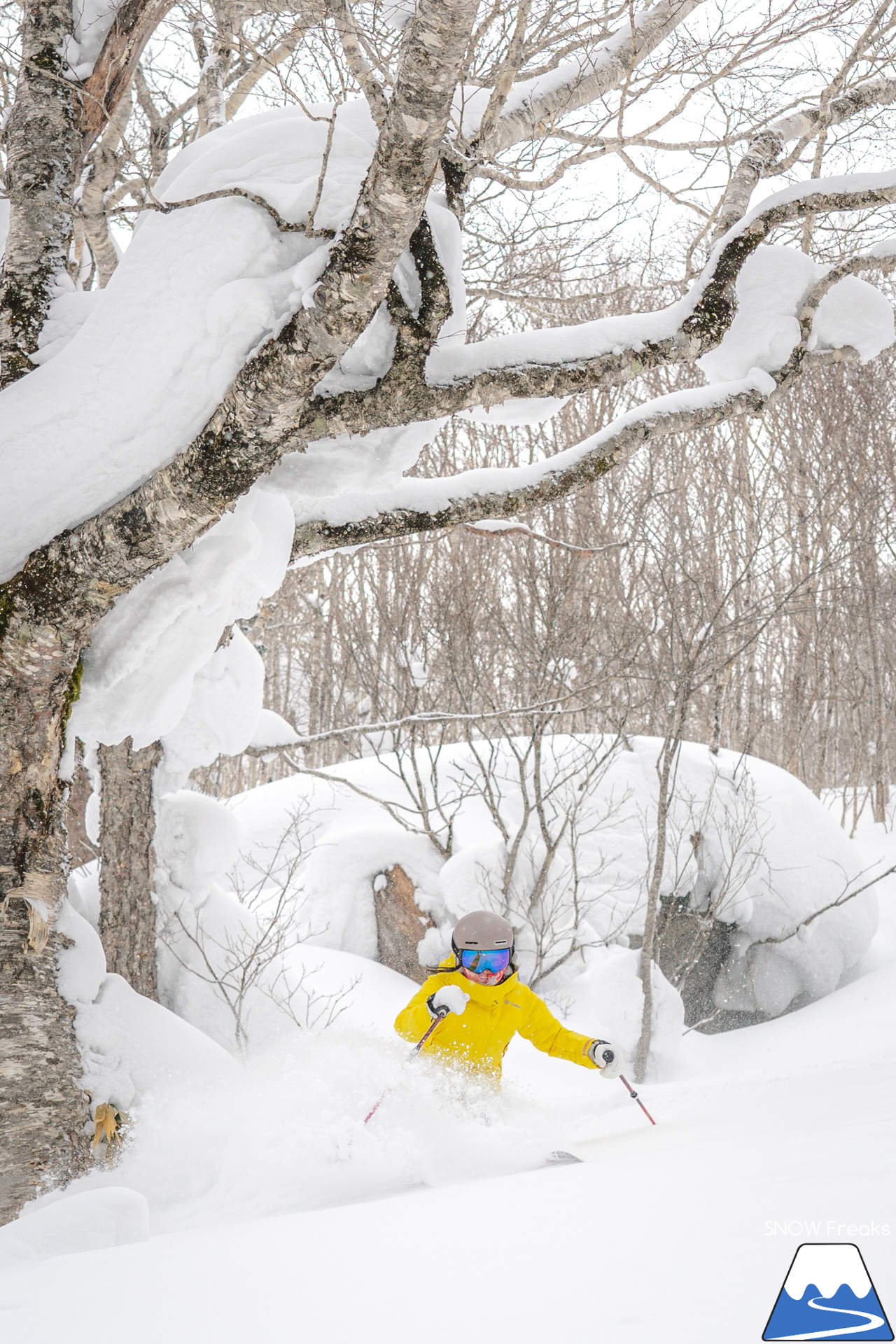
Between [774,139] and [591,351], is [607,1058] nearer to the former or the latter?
[591,351]

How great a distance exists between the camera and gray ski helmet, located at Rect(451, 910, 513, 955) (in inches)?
141

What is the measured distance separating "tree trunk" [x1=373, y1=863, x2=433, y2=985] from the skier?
2891 millimetres

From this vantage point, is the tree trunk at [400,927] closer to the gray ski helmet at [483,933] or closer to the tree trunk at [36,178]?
the gray ski helmet at [483,933]

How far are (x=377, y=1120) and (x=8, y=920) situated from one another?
55.1 inches

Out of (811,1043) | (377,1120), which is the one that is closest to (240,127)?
(377,1120)

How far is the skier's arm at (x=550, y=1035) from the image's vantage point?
139 inches

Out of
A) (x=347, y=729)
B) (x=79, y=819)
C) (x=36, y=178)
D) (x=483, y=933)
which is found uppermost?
(x=36, y=178)

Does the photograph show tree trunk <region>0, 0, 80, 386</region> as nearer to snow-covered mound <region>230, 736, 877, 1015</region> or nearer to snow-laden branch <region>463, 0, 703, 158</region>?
snow-laden branch <region>463, 0, 703, 158</region>

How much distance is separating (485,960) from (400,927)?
3.07m

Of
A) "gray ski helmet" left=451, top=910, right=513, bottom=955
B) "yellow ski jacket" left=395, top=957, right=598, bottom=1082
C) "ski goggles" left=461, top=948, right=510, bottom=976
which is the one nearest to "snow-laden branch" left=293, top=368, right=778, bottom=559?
"gray ski helmet" left=451, top=910, right=513, bottom=955

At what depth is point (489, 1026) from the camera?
3656 mm

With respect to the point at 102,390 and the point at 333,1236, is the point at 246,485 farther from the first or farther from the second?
the point at 333,1236

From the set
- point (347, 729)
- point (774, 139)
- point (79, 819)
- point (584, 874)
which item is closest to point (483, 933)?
point (347, 729)

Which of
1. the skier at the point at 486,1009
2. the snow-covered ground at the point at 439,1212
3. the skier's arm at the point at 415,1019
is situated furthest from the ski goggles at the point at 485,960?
the snow-covered ground at the point at 439,1212
